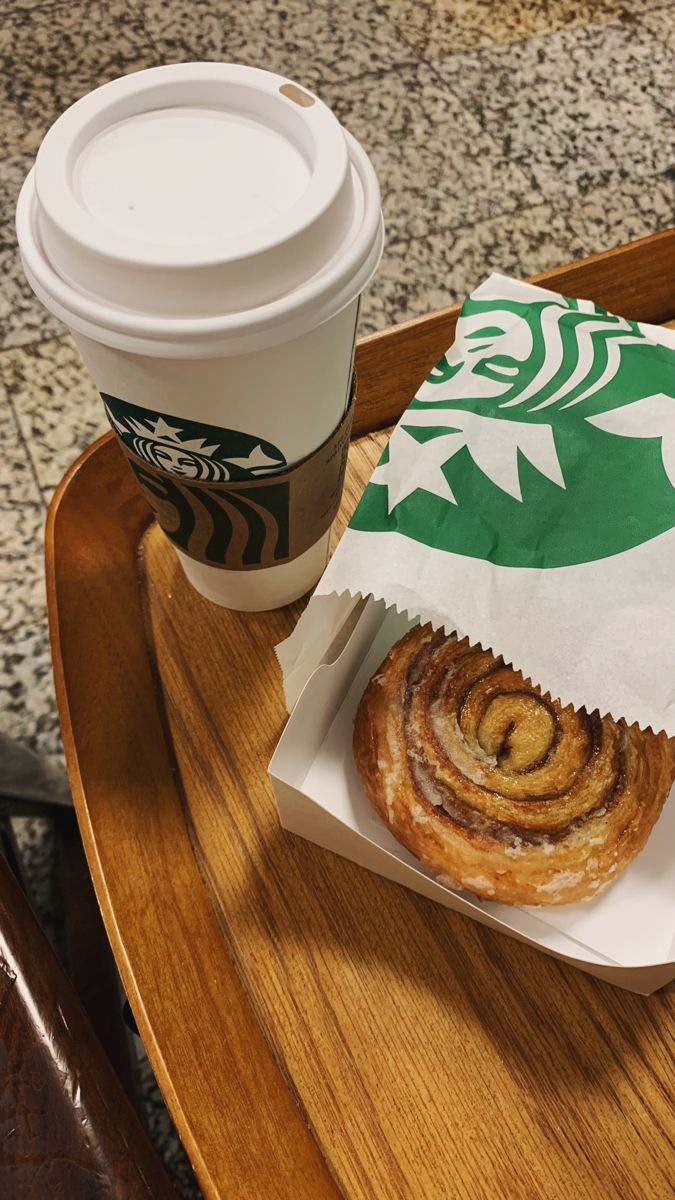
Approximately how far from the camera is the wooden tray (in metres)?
0.53

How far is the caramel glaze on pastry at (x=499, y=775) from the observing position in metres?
0.56

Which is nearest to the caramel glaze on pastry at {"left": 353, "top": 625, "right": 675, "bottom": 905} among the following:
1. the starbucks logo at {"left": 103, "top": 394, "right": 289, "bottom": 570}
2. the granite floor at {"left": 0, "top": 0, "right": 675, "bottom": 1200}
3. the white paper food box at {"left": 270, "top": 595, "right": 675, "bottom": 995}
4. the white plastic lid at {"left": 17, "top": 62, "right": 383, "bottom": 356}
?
the white paper food box at {"left": 270, "top": 595, "right": 675, "bottom": 995}

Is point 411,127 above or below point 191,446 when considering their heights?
below

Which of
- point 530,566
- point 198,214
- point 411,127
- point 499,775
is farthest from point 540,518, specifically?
point 411,127

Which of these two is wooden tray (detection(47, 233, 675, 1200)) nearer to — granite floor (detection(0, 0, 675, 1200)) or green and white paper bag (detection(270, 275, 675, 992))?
green and white paper bag (detection(270, 275, 675, 992))

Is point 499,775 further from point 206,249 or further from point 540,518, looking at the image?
point 206,249

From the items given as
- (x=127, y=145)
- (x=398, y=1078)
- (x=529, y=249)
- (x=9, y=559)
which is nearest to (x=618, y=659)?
(x=398, y=1078)

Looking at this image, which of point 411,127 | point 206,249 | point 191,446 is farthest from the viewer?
point 411,127

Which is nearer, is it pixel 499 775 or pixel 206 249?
pixel 206 249

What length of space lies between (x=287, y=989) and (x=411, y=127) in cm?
137

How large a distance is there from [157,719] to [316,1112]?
30 cm

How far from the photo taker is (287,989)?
0.59 meters

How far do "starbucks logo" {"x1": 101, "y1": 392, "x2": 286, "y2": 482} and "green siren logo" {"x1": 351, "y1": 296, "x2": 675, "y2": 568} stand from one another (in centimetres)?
8

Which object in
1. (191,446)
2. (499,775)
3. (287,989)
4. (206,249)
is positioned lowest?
(287,989)
